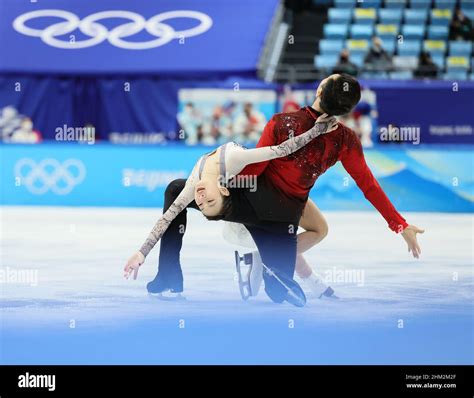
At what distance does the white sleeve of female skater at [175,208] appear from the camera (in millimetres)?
4977

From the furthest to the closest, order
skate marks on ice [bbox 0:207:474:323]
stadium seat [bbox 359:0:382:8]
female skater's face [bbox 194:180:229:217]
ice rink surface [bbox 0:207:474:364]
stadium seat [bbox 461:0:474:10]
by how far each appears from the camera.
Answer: stadium seat [bbox 359:0:382:8]
stadium seat [bbox 461:0:474:10]
skate marks on ice [bbox 0:207:474:323]
female skater's face [bbox 194:180:229:217]
ice rink surface [bbox 0:207:474:364]

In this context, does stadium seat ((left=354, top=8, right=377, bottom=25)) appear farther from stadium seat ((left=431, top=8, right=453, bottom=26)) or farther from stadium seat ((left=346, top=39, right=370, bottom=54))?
stadium seat ((left=431, top=8, right=453, bottom=26))

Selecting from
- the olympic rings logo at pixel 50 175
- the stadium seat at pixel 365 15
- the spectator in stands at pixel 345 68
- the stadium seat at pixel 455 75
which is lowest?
the olympic rings logo at pixel 50 175

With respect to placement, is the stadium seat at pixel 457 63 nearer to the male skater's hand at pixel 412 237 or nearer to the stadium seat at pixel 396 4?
the stadium seat at pixel 396 4

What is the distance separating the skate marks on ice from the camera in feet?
18.2

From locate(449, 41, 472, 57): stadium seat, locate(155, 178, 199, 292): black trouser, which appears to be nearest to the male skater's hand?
locate(155, 178, 199, 292): black trouser

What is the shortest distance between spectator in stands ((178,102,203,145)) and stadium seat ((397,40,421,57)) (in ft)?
15.0

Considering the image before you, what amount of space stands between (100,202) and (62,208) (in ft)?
1.74

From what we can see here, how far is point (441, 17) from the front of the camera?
16703 mm

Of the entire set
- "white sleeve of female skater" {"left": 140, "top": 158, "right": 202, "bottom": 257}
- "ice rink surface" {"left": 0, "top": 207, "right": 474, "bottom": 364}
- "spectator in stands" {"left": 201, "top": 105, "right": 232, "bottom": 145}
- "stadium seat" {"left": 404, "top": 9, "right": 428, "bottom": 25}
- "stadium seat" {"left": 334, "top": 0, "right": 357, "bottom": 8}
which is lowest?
"ice rink surface" {"left": 0, "top": 207, "right": 474, "bottom": 364}

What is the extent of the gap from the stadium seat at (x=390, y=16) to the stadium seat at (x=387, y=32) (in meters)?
0.15

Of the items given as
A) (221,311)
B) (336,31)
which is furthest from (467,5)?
(221,311)

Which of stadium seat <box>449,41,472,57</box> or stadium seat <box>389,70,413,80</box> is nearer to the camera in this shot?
stadium seat <box>389,70,413,80</box>

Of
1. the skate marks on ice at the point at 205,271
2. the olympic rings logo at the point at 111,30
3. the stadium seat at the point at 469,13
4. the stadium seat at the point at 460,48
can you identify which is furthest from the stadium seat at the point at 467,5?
the skate marks on ice at the point at 205,271
